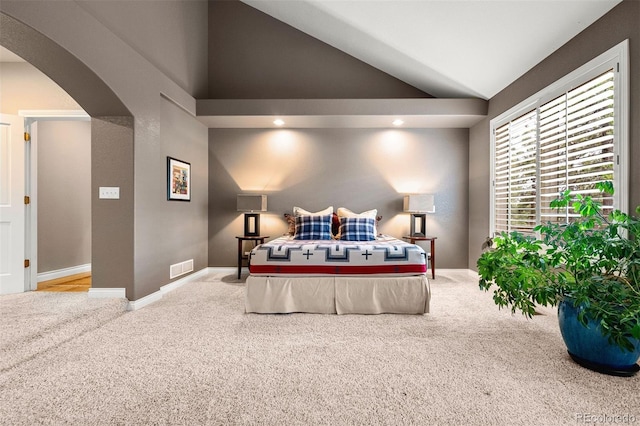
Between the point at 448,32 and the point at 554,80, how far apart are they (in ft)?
3.97

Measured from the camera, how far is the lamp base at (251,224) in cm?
505

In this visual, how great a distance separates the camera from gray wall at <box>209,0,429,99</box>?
5230 millimetres

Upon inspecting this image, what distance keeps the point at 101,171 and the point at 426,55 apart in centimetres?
407

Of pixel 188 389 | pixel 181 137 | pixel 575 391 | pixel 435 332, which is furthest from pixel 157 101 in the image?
pixel 575 391

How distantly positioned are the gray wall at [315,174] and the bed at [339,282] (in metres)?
2.14

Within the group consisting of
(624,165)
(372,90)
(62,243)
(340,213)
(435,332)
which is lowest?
(435,332)

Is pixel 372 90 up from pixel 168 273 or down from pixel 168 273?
up

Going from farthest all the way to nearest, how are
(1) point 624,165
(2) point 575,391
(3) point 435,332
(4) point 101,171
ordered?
(4) point 101,171 < (3) point 435,332 < (1) point 624,165 < (2) point 575,391

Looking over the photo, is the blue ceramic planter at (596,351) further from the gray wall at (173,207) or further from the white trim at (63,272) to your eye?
the white trim at (63,272)

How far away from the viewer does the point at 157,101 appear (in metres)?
3.67

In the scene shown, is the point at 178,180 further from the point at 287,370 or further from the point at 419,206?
the point at 419,206

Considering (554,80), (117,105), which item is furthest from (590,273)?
(117,105)

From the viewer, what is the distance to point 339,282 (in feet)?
10.4

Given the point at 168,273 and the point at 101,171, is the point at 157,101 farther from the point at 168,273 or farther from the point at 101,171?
the point at 168,273
